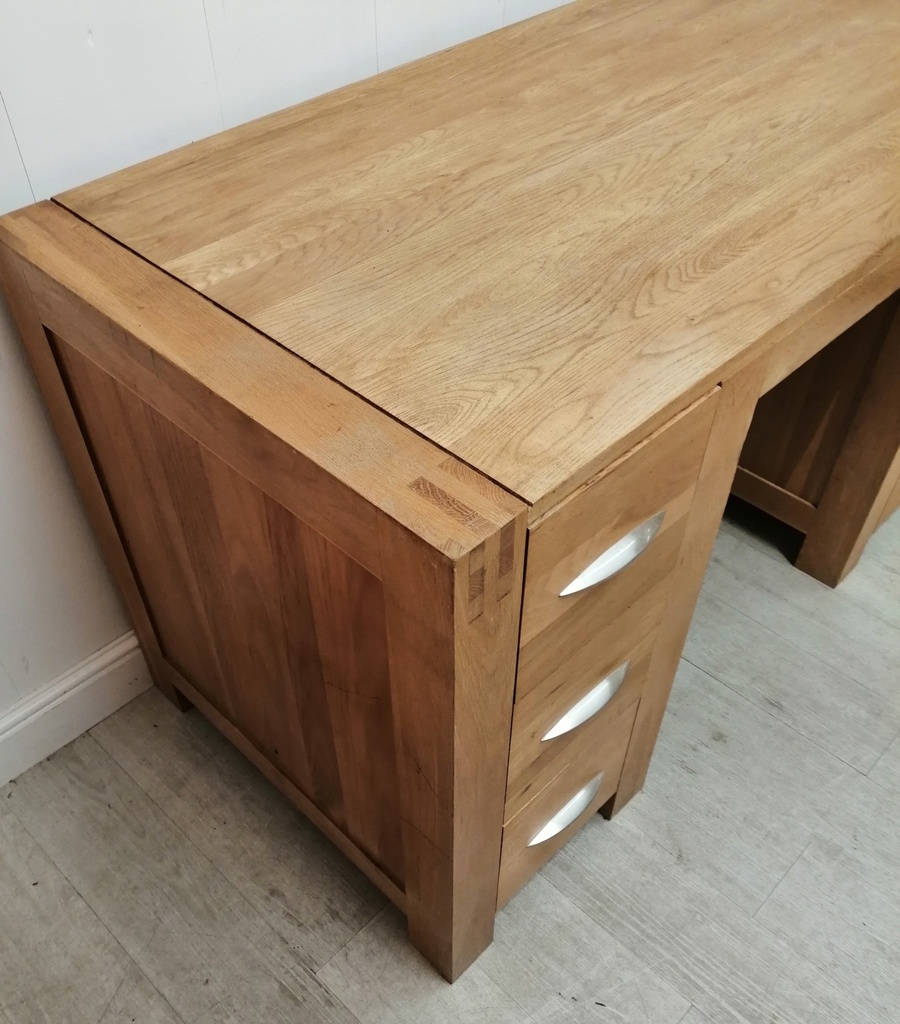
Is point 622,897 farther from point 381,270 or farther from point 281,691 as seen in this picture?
point 381,270

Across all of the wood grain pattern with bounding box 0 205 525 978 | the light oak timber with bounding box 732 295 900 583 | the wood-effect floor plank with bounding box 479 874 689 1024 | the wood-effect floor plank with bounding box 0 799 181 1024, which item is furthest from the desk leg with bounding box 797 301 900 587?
the wood-effect floor plank with bounding box 0 799 181 1024

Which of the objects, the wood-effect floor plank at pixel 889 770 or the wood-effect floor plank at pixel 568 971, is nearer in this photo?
the wood-effect floor plank at pixel 568 971

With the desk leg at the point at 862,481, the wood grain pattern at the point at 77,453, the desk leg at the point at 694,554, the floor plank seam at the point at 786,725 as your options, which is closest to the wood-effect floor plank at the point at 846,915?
the floor plank seam at the point at 786,725

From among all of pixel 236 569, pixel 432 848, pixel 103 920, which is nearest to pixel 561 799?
pixel 432 848

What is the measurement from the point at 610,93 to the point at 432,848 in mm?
850

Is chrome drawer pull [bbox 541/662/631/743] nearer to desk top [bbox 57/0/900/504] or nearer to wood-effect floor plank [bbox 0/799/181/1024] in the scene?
desk top [bbox 57/0/900/504]

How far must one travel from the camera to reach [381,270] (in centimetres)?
79

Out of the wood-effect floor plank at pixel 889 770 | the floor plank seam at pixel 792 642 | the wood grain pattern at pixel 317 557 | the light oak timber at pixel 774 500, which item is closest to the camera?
the wood grain pattern at pixel 317 557

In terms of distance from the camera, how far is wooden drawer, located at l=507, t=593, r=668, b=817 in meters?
0.79

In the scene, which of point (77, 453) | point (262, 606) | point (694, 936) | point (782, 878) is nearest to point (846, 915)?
point (782, 878)

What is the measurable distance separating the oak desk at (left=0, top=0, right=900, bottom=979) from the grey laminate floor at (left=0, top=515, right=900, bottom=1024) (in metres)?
0.10

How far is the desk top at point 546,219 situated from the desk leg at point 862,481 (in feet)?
1.24

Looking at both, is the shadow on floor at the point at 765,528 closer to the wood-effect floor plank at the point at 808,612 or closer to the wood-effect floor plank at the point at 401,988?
the wood-effect floor plank at the point at 808,612

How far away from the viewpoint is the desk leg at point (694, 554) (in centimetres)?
76
